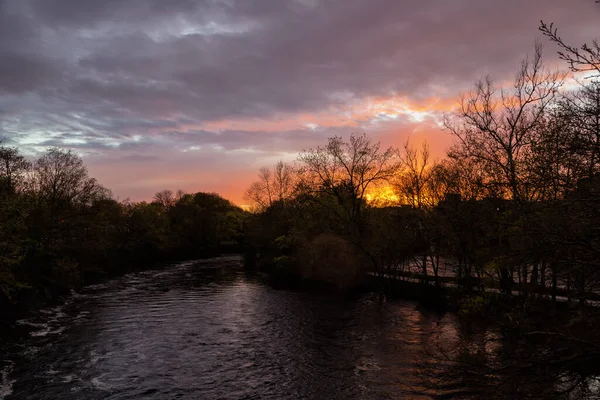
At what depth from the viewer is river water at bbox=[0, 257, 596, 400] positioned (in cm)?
1612

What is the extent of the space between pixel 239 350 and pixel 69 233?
31427 mm

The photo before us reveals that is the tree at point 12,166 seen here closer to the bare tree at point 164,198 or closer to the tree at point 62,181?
the tree at point 62,181

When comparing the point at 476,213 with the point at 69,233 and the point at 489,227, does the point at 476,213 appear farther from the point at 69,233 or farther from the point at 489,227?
the point at 69,233

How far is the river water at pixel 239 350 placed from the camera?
16.1 metres

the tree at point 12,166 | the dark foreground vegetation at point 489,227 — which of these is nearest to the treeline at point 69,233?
the tree at point 12,166

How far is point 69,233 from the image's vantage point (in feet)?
145

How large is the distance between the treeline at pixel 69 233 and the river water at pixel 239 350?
5027 mm

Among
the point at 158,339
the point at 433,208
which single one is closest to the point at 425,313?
the point at 433,208

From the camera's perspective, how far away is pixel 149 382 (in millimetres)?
17094

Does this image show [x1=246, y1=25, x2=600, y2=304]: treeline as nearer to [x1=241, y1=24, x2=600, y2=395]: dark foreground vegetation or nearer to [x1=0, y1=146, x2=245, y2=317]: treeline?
[x1=241, y1=24, x2=600, y2=395]: dark foreground vegetation

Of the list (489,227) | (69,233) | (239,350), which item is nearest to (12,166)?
(69,233)

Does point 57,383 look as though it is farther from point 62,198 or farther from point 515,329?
point 62,198

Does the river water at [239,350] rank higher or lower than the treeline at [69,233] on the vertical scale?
lower

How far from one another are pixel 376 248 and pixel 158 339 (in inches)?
852
